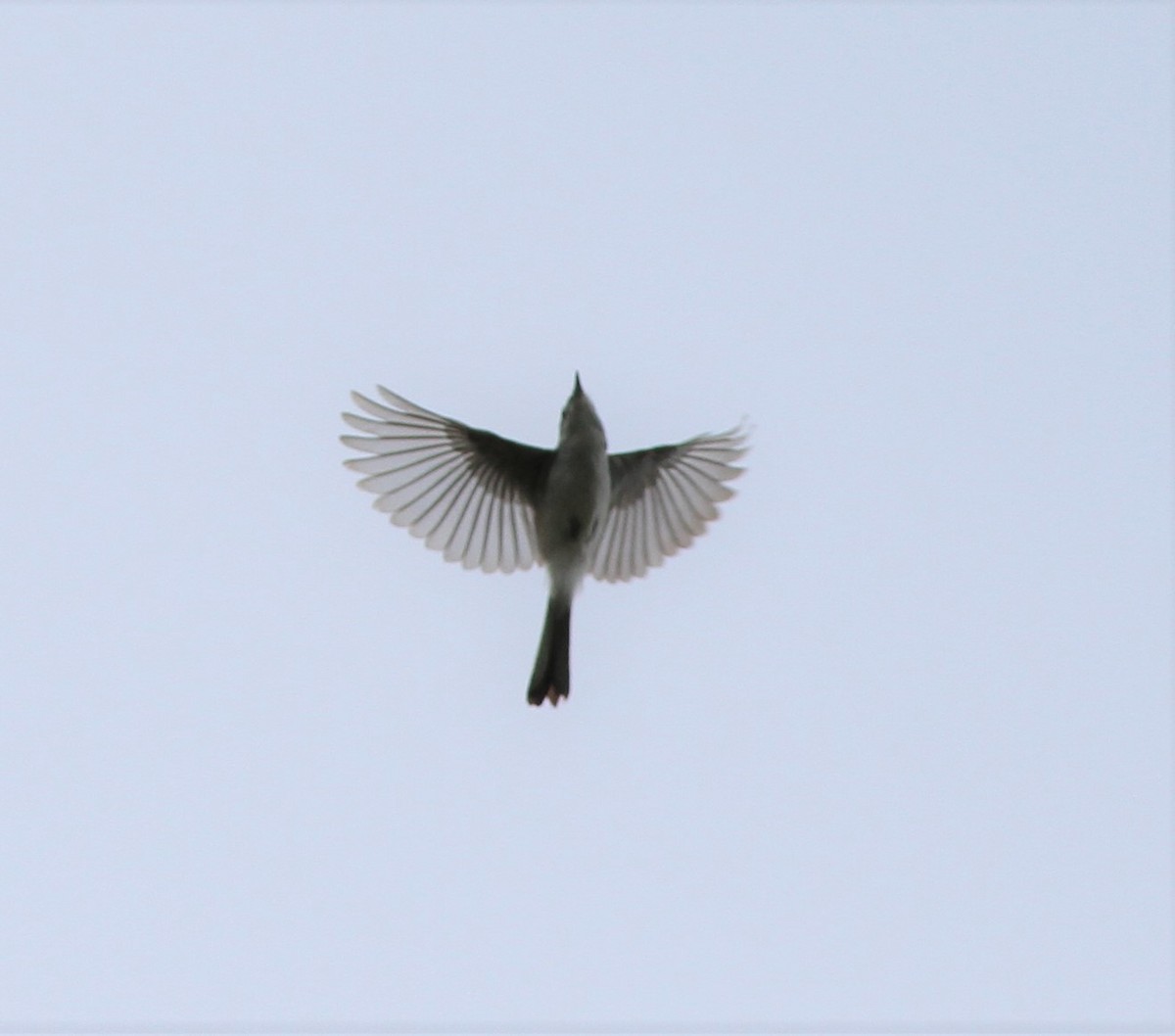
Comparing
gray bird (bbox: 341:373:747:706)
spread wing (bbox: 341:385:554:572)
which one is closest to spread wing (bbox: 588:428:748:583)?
gray bird (bbox: 341:373:747:706)

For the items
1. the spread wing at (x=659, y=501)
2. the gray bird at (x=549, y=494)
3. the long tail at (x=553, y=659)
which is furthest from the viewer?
the spread wing at (x=659, y=501)

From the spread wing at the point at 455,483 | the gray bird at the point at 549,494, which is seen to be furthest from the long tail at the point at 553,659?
the spread wing at the point at 455,483

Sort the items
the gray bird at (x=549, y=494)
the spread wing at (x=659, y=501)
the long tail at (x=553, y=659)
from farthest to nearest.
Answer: the spread wing at (x=659, y=501)
the gray bird at (x=549, y=494)
the long tail at (x=553, y=659)

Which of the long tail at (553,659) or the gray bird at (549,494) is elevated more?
the gray bird at (549,494)

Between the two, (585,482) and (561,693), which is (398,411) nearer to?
(585,482)

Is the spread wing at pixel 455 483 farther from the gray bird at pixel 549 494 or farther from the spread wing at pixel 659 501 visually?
the spread wing at pixel 659 501

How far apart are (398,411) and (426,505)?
0.45 metres

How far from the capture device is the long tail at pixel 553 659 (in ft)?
18.6

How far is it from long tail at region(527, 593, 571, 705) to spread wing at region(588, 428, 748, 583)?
528 mm

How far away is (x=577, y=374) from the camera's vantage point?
5805 mm

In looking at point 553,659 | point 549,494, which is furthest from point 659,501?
point 553,659

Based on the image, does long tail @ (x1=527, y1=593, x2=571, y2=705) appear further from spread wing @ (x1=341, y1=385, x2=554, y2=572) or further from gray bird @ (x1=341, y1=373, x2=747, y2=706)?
spread wing @ (x1=341, y1=385, x2=554, y2=572)

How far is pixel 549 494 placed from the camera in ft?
19.6

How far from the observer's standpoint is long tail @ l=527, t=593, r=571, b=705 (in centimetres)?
567
